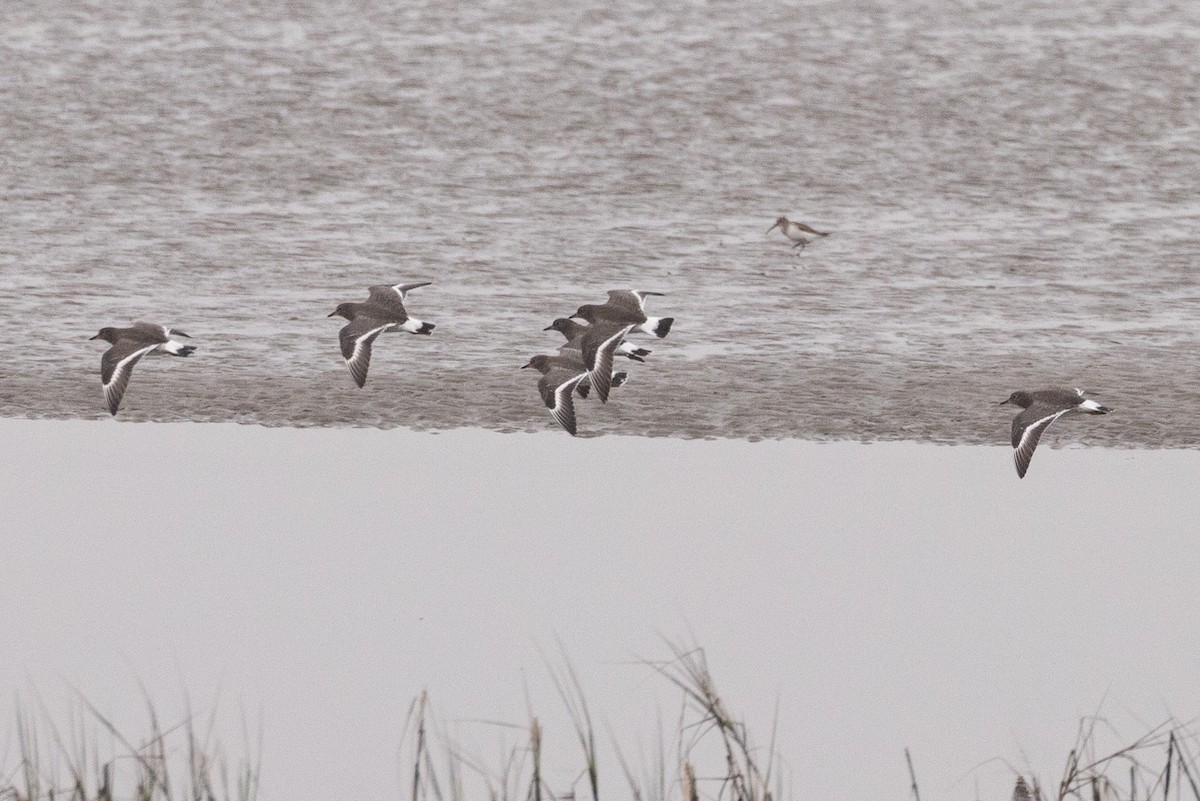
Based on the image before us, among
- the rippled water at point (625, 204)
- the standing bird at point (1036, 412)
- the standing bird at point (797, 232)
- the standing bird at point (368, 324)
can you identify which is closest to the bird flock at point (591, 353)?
the rippled water at point (625, 204)

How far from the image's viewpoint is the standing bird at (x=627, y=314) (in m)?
10.6

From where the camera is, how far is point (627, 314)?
10688mm

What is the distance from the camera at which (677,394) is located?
10828 mm

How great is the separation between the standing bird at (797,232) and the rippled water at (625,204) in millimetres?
108

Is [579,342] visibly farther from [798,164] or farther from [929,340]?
[798,164]

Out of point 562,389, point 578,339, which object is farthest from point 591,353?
point 578,339

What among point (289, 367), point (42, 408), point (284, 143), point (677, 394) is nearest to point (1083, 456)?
point (677, 394)

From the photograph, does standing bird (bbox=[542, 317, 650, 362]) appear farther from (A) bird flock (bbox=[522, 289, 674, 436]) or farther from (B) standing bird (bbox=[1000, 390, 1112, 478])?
(B) standing bird (bbox=[1000, 390, 1112, 478])

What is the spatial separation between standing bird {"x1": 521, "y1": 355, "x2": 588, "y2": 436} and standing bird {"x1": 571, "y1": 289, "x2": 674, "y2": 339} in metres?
0.50

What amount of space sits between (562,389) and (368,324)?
50.9 inches

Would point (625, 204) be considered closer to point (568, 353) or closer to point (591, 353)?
point (568, 353)

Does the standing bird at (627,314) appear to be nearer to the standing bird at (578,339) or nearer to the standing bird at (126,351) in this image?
the standing bird at (578,339)

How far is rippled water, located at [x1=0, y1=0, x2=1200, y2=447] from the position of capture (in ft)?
36.1

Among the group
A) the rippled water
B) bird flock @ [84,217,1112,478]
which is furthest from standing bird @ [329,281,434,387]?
the rippled water
